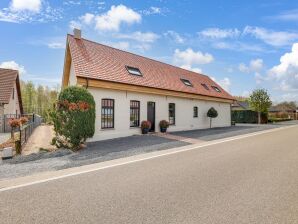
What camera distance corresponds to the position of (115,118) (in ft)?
53.9

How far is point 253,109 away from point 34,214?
41.3 metres

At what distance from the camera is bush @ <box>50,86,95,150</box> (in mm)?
11977

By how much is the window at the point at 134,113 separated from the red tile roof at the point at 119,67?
4.30ft

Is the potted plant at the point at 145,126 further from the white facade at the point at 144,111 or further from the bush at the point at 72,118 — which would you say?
the bush at the point at 72,118

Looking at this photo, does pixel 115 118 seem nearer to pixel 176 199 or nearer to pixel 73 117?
pixel 73 117

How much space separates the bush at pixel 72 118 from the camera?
12.0m

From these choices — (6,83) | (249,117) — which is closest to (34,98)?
(6,83)

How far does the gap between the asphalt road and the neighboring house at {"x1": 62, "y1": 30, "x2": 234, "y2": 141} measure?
833cm

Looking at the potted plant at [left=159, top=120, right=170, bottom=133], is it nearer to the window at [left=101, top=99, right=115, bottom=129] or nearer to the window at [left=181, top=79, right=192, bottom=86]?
the window at [left=101, top=99, right=115, bottom=129]

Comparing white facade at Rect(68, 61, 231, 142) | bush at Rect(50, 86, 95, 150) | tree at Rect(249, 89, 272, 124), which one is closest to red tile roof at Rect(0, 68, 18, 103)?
white facade at Rect(68, 61, 231, 142)

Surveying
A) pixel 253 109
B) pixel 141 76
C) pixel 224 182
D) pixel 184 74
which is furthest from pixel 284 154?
pixel 253 109

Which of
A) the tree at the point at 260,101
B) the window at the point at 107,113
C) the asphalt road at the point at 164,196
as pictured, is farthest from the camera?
the tree at the point at 260,101

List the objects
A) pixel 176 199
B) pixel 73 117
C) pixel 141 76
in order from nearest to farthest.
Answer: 1. pixel 176 199
2. pixel 73 117
3. pixel 141 76

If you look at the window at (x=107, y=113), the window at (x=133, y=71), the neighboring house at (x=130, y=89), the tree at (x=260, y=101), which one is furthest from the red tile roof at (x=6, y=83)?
the tree at (x=260, y=101)
